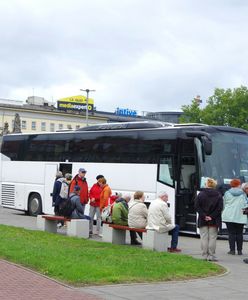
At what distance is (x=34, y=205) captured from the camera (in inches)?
1045

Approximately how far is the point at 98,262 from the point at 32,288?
248 centimetres

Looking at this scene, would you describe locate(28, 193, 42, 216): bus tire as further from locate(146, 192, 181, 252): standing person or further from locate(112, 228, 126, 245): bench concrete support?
locate(146, 192, 181, 252): standing person

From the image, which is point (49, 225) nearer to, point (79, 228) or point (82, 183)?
point (82, 183)

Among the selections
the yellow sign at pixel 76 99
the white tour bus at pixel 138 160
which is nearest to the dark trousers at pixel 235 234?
the white tour bus at pixel 138 160

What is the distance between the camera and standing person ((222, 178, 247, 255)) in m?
14.8

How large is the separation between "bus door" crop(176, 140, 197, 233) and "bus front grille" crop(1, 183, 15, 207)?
33.5 feet

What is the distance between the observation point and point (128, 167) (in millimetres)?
21953

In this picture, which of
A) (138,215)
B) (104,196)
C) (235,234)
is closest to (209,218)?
(235,234)

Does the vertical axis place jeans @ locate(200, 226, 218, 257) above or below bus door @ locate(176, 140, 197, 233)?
below

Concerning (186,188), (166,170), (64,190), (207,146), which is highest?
(207,146)

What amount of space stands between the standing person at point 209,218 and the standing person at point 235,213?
1.10 metres

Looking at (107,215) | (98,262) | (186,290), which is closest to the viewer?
(186,290)

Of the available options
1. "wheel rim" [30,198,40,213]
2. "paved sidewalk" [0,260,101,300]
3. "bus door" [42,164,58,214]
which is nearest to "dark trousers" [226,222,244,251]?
"paved sidewalk" [0,260,101,300]

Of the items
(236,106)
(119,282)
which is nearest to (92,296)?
(119,282)
